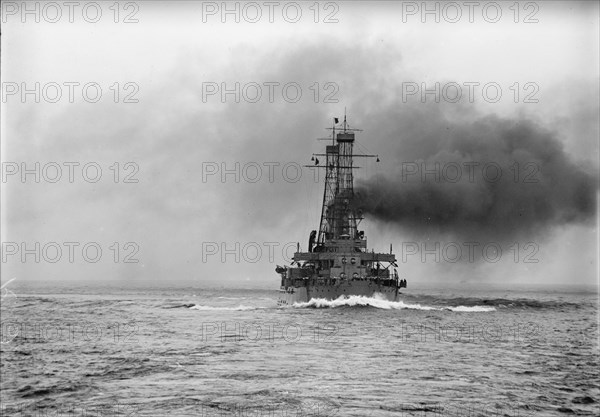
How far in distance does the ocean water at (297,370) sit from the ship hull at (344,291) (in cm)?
1467

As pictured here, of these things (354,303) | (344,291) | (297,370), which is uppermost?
(344,291)

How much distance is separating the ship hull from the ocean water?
48.1ft

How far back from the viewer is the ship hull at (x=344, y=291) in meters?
64.6

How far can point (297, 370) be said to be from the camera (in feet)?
89.7

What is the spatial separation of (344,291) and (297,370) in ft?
123

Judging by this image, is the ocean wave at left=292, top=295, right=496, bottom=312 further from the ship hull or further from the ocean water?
the ocean water

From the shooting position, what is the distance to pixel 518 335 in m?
44.8

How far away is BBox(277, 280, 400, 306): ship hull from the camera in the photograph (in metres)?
64.6

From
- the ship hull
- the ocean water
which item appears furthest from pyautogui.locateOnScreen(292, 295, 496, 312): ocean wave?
the ocean water

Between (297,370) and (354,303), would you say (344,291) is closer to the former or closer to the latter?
(354,303)

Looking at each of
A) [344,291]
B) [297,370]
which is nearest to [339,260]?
[344,291]

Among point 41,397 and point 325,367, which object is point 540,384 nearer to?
point 325,367

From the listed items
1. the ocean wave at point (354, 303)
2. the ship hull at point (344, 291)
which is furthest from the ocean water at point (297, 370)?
the ship hull at point (344, 291)

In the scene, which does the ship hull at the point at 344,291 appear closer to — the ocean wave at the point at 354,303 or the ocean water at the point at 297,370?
the ocean wave at the point at 354,303
